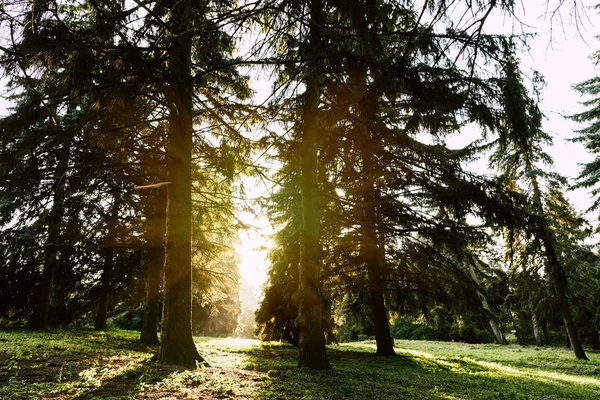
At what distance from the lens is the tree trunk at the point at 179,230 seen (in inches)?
232

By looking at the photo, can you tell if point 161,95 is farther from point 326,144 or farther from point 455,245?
point 455,245

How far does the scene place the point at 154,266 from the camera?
10711 mm

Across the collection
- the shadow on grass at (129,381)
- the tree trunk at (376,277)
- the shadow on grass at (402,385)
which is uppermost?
the tree trunk at (376,277)

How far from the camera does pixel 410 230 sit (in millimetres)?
8844

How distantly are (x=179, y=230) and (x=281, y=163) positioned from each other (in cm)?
380

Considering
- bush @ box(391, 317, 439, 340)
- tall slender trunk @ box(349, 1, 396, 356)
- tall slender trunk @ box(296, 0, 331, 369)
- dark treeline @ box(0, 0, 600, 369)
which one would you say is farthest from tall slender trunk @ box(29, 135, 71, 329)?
bush @ box(391, 317, 439, 340)

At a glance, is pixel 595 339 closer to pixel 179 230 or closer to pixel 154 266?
pixel 154 266

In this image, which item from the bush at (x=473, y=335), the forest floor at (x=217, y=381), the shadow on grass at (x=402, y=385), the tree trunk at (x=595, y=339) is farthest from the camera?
the bush at (x=473, y=335)

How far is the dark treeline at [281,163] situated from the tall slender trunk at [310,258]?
0.14 ft

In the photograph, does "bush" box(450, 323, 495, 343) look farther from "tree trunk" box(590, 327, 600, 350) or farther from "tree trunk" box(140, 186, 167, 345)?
"tree trunk" box(140, 186, 167, 345)

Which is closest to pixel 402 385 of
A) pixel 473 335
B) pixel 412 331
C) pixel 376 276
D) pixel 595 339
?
pixel 376 276

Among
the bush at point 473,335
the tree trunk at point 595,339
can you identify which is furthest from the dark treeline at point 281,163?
the bush at point 473,335

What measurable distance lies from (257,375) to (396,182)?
636 cm

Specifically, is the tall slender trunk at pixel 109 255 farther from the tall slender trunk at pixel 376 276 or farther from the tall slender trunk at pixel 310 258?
the tall slender trunk at pixel 376 276
